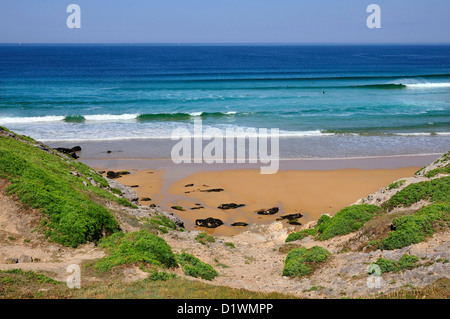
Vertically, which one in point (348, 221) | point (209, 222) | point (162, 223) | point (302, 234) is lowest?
point (209, 222)

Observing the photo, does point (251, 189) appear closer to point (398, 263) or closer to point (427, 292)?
point (398, 263)

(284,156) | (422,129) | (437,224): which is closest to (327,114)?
(422,129)

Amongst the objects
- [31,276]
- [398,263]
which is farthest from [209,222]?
[31,276]

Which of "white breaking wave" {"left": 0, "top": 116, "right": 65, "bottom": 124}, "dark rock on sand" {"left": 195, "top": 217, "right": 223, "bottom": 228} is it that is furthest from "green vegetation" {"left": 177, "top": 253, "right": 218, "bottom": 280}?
"white breaking wave" {"left": 0, "top": 116, "right": 65, "bottom": 124}

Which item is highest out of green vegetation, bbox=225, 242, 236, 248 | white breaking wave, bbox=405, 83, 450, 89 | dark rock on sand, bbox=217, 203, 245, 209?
white breaking wave, bbox=405, 83, 450, 89

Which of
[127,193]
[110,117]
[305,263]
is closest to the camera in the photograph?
[305,263]

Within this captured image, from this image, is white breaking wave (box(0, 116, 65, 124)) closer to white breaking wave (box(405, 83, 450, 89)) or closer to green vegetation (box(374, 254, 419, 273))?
green vegetation (box(374, 254, 419, 273))

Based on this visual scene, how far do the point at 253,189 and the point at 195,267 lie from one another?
1179 cm

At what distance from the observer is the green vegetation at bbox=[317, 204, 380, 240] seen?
14.8 meters

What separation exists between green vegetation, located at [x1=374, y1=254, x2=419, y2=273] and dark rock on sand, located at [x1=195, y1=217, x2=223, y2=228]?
385 inches

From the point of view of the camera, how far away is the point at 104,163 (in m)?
28.9

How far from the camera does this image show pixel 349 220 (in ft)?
48.9

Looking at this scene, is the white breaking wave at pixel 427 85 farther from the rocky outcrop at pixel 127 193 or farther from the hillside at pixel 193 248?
the rocky outcrop at pixel 127 193
